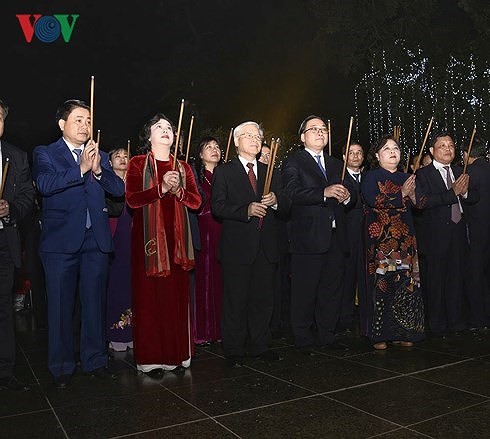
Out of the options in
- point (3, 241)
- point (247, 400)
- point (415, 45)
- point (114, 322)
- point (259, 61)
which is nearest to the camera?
point (247, 400)

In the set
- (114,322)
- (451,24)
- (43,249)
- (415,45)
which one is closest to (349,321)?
(114,322)

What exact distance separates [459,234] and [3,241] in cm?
339

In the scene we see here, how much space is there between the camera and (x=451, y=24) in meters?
17.3

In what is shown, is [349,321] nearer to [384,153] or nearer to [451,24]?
[384,153]

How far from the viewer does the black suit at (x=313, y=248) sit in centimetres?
434

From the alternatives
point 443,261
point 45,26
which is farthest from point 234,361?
point 45,26

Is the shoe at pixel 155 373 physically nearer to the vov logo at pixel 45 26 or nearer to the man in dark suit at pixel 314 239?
the man in dark suit at pixel 314 239

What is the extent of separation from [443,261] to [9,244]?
322 centimetres

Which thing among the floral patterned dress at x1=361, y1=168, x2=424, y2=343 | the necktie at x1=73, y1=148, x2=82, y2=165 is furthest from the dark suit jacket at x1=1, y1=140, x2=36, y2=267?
the floral patterned dress at x1=361, y1=168, x2=424, y2=343

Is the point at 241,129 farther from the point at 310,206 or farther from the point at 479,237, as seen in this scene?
the point at 479,237

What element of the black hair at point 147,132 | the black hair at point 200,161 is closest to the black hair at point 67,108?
the black hair at point 147,132

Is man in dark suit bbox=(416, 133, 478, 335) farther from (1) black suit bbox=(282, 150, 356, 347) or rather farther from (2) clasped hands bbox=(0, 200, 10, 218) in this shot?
(2) clasped hands bbox=(0, 200, 10, 218)

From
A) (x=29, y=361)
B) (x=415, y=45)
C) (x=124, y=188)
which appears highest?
(x=415, y=45)

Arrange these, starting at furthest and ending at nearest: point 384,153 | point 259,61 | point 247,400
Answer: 1. point 259,61
2. point 384,153
3. point 247,400
